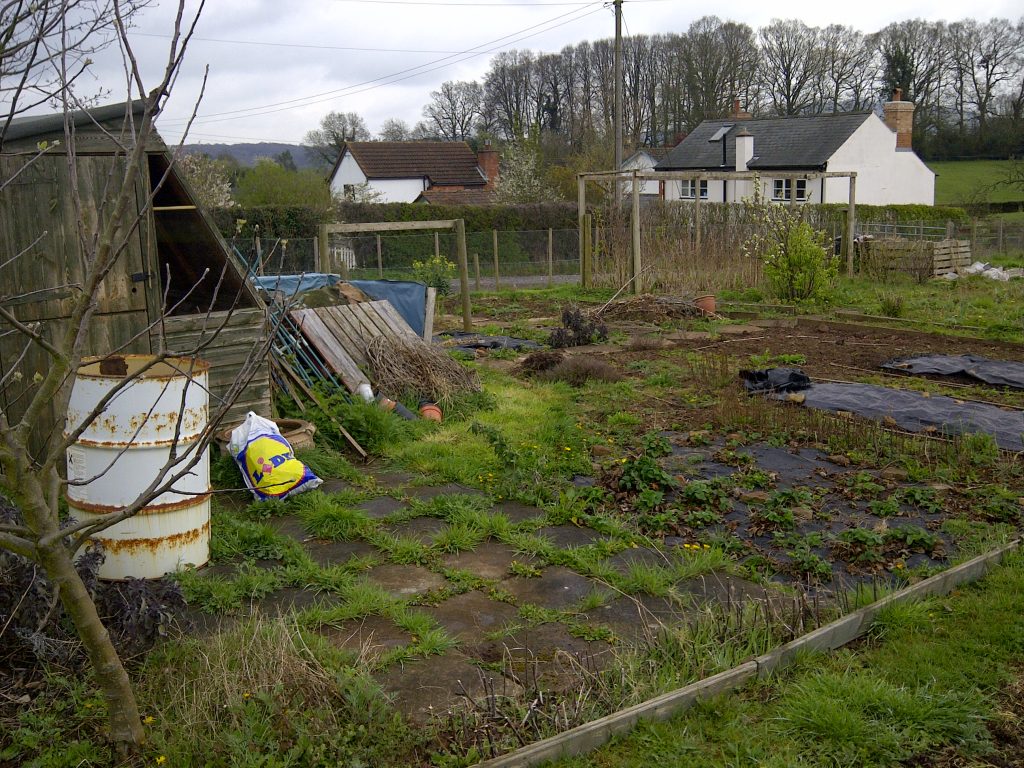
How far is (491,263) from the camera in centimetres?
2758

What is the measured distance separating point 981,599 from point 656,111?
2089 inches

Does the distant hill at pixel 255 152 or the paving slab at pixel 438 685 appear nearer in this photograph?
the paving slab at pixel 438 685

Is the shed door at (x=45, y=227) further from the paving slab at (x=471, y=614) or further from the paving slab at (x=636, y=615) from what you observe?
the paving slab at (x=636, y=615)

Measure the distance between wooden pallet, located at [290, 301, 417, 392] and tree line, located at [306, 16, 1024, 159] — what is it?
117 feet

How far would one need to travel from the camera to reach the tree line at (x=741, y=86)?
154ft

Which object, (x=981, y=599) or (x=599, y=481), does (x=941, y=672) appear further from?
(x=599, y=481)

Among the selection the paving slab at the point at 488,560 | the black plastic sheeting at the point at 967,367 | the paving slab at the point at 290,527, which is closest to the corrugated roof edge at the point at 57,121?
the paving slab at the point at 290,527

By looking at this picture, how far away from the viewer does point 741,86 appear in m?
51.2

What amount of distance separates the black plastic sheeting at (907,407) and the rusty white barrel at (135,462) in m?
6.14

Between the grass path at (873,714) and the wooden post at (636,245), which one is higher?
the wooden post at (636,245)

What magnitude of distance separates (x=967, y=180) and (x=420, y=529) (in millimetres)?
44154

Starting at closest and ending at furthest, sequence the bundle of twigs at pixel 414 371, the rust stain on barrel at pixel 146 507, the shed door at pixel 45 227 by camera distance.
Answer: the rust stain on barrel at pixel 146 507 < the shed door at pixel 45 227 < the bundle of twigs at pixel 414 371

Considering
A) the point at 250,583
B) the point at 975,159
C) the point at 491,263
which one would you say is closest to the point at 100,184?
the point at 250,583

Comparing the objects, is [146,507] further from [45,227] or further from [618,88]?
[618,88]
